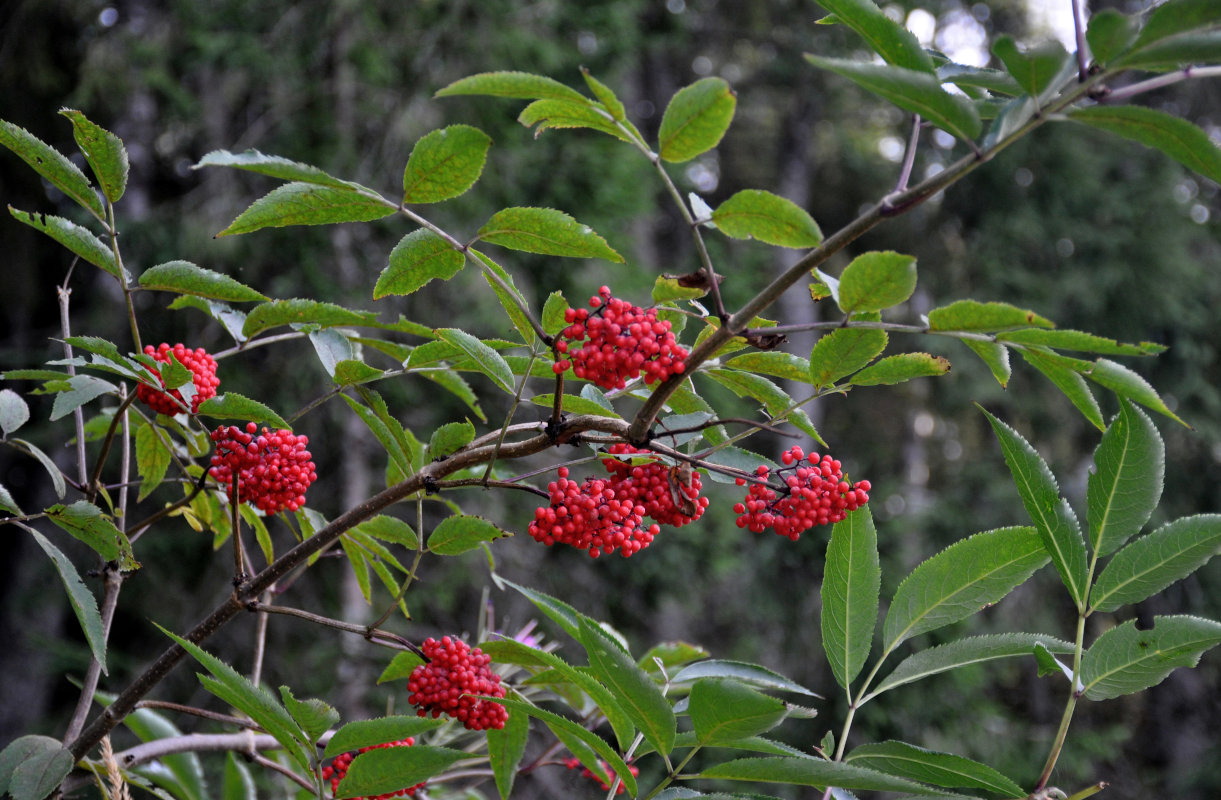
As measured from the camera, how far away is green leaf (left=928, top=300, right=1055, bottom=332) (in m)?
0.69

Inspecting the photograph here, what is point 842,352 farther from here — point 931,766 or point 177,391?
point 177,391

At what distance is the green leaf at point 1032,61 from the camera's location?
0.59 metres

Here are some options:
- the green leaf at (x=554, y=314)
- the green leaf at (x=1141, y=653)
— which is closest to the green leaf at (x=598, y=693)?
the green leaf at (x=554, y=314)

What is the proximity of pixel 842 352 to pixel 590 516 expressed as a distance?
0.96ft

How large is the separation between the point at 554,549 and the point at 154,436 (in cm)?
443

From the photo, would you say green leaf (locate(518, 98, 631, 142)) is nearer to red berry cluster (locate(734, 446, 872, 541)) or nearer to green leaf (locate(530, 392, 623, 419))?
green leaf (locate(530, 392, 623, 419))

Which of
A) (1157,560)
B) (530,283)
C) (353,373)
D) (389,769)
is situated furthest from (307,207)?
(530,283)

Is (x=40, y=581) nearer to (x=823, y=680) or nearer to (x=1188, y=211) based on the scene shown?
(x=823, y=680)

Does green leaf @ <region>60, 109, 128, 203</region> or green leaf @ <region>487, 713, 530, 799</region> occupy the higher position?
green leaf @ <region>60, 109, 128, 203</region>

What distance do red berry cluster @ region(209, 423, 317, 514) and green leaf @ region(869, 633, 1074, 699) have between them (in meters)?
0.65

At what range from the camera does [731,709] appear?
0.66 m

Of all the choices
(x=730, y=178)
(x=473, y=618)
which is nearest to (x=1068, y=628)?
(x=730, y=178)

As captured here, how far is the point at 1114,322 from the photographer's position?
25.8 ft

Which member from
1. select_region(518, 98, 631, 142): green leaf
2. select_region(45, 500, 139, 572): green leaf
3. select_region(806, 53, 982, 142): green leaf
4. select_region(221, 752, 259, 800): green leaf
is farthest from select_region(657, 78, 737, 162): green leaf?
select_region(221, 752, 259, 800): green leaf
